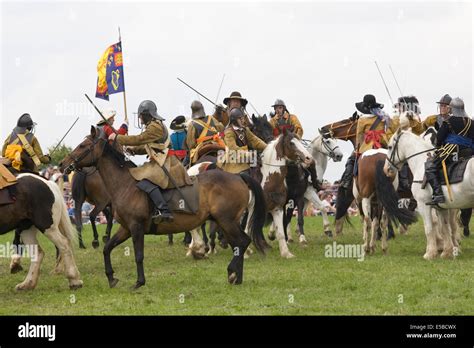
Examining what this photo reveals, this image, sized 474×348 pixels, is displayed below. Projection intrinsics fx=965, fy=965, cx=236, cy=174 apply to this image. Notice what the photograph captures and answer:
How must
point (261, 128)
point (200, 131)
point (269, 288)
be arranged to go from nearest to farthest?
point (269, 288)
point (261, 128)
point (200, 131)

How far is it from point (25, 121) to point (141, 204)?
3004mm

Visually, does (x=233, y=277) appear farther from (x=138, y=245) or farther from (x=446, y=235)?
(x=446, y=235)

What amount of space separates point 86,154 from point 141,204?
1.19 m

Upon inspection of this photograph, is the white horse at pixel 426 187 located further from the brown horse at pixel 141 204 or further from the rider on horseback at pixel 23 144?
the rider on horseback at pixel 23 144

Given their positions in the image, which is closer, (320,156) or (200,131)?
(200,131)

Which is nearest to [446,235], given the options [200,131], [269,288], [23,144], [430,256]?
[430,256]

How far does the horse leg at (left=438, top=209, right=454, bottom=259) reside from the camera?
17506mm

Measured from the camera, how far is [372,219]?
19.4m

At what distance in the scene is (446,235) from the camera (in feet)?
58.4

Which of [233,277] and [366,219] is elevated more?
[366,219]

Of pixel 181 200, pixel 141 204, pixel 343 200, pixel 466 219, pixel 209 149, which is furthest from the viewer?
pixel 466 219

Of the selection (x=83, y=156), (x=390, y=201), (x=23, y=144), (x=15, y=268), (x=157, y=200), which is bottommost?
(x=15, y=268)

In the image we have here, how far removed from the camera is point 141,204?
14672 millimetres
